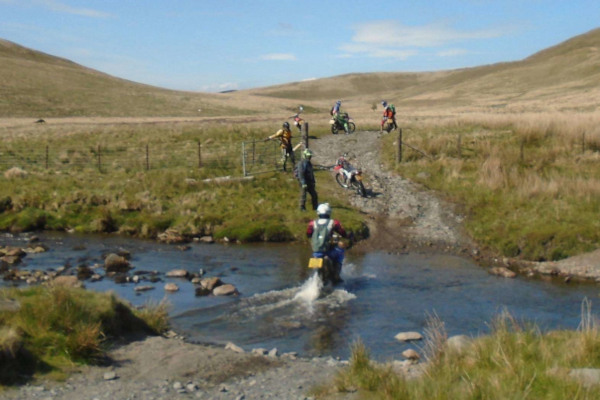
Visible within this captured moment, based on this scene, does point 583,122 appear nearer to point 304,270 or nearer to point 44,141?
point 304,270

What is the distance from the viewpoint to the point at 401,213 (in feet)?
85.5

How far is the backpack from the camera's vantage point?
16.4m

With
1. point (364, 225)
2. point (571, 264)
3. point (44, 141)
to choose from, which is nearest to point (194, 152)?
point (44, 141)

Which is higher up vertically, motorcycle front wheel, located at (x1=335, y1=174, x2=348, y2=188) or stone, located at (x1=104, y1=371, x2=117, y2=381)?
motorcycle front wheel, located at (x1=335, y1=174, x2=348, y2=188)

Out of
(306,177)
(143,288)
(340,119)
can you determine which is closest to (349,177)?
(306,177)

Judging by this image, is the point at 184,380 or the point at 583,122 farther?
the point at 583,122

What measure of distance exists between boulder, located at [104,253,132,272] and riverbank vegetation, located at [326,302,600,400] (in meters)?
11.4

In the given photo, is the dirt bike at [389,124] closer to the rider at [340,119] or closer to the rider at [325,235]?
the rider at [340,119]

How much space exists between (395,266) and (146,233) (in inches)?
363

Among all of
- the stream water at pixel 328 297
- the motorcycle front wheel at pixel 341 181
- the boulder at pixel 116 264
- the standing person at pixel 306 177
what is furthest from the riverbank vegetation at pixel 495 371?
the motorcycle front wheel at pixel 341 181

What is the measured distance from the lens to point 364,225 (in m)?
24.6

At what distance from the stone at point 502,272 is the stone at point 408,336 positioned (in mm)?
6473

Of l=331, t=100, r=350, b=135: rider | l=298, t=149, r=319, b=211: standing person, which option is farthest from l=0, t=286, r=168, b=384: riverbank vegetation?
l=331, t=100, r=350, b=135: rider

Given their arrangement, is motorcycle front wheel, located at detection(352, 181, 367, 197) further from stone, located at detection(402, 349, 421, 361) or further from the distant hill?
the distant hill
